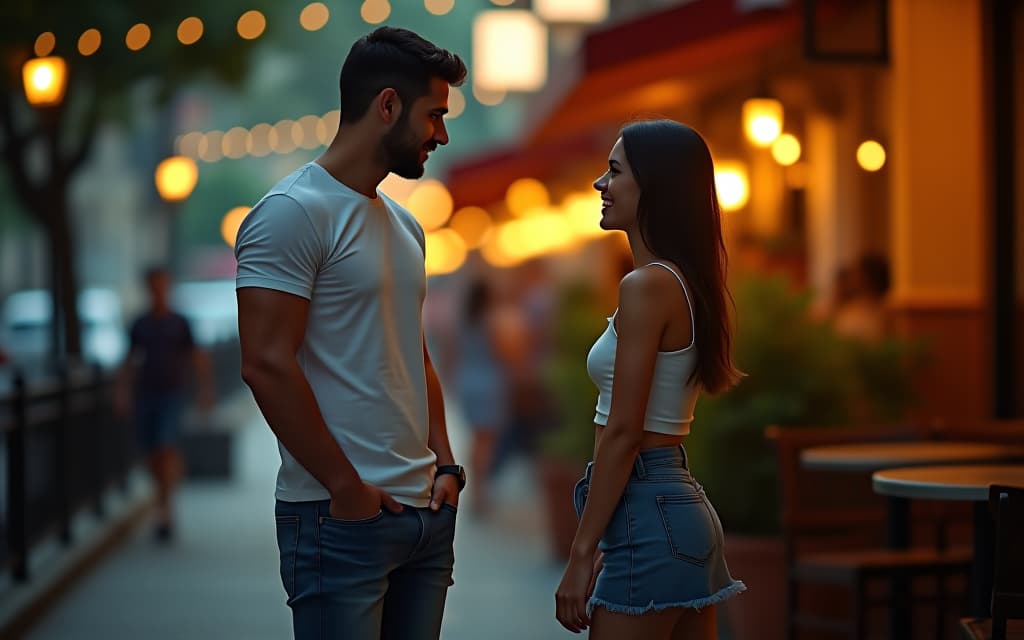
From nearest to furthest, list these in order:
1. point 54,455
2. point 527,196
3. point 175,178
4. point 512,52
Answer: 1. point 54,455
2. point 175,178
3. point 512,52
4. point 527,196

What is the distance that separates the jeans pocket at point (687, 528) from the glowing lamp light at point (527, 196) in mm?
21554

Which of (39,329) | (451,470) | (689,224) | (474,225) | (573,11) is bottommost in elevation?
(39,329)

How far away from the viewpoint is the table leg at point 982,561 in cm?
538

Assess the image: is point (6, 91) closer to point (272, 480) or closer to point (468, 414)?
point (272, 480)

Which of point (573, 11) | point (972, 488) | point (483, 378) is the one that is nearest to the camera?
point (972, 488)

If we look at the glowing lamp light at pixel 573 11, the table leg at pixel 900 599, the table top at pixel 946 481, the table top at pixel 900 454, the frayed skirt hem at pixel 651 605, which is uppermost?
the glowing lamp light at pixel 573 11

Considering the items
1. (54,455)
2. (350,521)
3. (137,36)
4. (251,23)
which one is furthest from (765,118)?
(251,23)

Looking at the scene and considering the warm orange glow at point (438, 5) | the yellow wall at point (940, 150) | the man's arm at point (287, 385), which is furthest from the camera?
the warm orange glow at point (438, 5)

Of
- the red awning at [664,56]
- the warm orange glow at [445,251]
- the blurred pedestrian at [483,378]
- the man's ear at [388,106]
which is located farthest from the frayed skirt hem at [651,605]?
the warm orange glow at [445,251]

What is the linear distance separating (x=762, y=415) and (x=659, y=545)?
4.60m

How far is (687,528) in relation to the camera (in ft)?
11.9

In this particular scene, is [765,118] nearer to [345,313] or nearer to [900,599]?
[900,599]

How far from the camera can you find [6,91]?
754 inches

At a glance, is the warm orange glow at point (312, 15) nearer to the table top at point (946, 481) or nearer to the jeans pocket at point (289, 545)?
the table top at point (946, 481)
